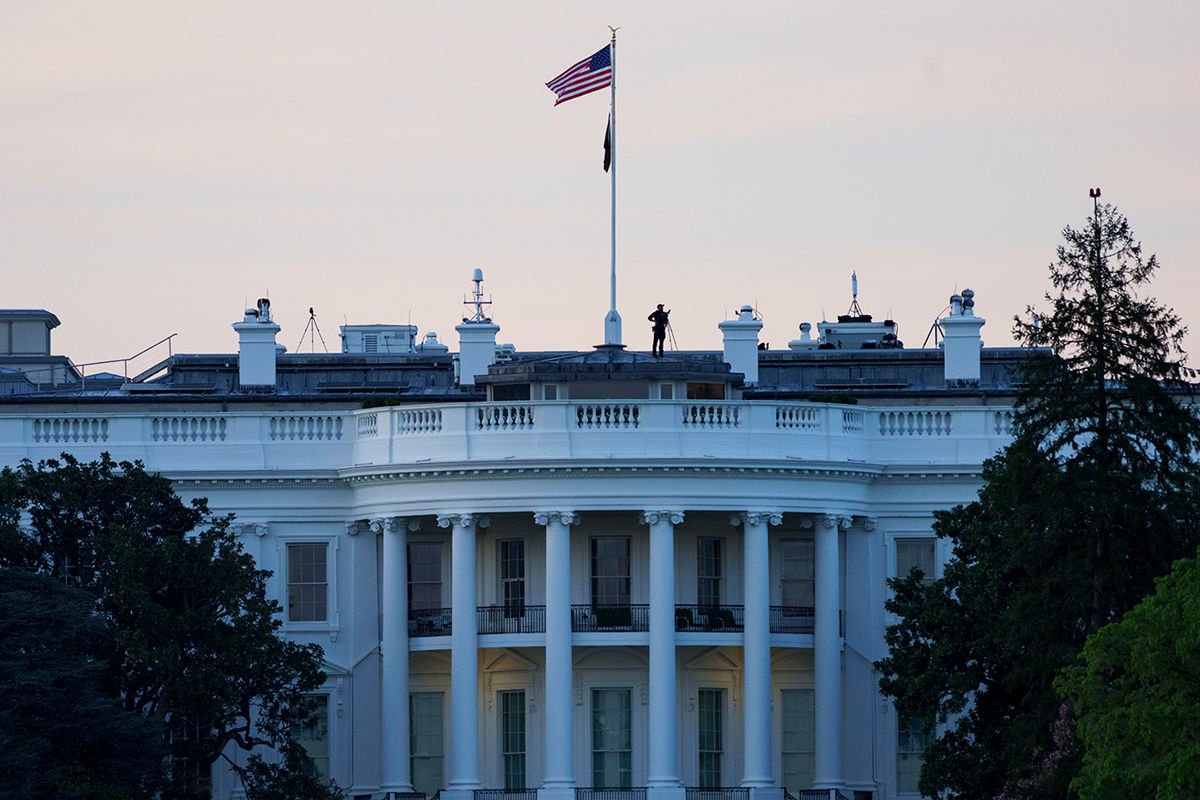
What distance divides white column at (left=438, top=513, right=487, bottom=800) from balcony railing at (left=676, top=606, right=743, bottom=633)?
4.76 meters

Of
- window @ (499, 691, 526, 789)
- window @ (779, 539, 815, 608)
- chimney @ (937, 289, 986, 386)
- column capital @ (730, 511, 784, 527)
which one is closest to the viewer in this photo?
column capital @ (730, 511, 784, 527)

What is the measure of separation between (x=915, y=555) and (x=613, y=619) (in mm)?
7452

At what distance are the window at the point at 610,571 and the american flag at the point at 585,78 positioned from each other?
1116cm

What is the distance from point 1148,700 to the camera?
62.1 metres

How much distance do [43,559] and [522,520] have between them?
12101mm

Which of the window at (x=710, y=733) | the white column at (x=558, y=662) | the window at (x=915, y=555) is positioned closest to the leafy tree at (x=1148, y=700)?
the white column at (x=558, y=662)

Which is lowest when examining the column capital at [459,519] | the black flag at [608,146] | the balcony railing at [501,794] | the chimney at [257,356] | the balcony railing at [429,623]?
the balcony railing at [501,794]

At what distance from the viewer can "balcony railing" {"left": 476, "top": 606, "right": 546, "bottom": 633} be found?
8344 centimetres

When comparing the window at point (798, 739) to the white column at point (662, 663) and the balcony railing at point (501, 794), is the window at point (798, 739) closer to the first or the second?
the white column at point (662, 663)

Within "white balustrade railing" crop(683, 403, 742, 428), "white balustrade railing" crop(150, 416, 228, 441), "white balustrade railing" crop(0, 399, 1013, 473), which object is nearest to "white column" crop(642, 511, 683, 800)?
"white balustrade railing" crop(0, 399, 1013, 473)

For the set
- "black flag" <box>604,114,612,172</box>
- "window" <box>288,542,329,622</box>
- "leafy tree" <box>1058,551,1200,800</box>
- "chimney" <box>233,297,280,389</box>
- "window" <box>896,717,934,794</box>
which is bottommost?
"window" <box>896,717,934,794</box>

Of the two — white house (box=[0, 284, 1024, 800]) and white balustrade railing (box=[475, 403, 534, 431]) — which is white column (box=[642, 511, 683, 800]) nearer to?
white house (box=[0, 284, 1024, 800])

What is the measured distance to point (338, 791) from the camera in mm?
79250

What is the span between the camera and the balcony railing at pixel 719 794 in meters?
81.3
